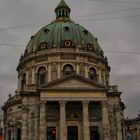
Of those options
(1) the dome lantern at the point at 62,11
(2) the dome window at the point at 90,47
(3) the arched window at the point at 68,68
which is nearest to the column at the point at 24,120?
(3) the arched window at the point at 68,68

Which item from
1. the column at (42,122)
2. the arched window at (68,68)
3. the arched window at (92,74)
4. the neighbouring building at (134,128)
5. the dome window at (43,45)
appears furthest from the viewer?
the neighbouring building at (134,128)

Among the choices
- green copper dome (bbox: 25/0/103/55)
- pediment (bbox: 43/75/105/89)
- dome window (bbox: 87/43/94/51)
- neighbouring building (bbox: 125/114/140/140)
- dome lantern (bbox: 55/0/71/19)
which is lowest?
neighbouring building (bbox: 125/114/140/140)

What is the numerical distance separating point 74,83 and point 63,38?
15719mm

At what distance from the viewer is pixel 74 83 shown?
49.3 metres

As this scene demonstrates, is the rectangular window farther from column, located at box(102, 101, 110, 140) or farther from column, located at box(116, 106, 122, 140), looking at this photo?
column, located at box(116, 106, 122, 140)

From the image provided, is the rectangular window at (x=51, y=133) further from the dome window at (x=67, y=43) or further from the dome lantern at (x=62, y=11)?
the dome lantern at (x=62, y=11)

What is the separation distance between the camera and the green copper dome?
6225cm

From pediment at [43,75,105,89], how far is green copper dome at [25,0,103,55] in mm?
13288

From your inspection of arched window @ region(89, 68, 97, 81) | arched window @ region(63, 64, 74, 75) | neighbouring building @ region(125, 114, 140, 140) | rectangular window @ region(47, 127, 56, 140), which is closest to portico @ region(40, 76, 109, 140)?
rectangular window @ region(47, 127, 56, 140)

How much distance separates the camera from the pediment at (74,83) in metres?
48.8

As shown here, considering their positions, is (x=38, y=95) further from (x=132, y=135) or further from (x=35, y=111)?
(x=132, y=135)

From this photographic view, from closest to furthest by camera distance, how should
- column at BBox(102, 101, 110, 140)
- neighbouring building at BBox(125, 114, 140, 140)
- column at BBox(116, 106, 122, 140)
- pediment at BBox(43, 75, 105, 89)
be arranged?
column at BBox(102, 101, 110, 140) < pediment at BBox(43, 75, 105, 89) < column at BBox(116, 106, 122, 140) < neighbouring building at BBox(125, 114, 140, 140)

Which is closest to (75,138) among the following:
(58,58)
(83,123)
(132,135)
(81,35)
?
(83,123)

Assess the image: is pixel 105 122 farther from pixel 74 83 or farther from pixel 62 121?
pixel 74 83
